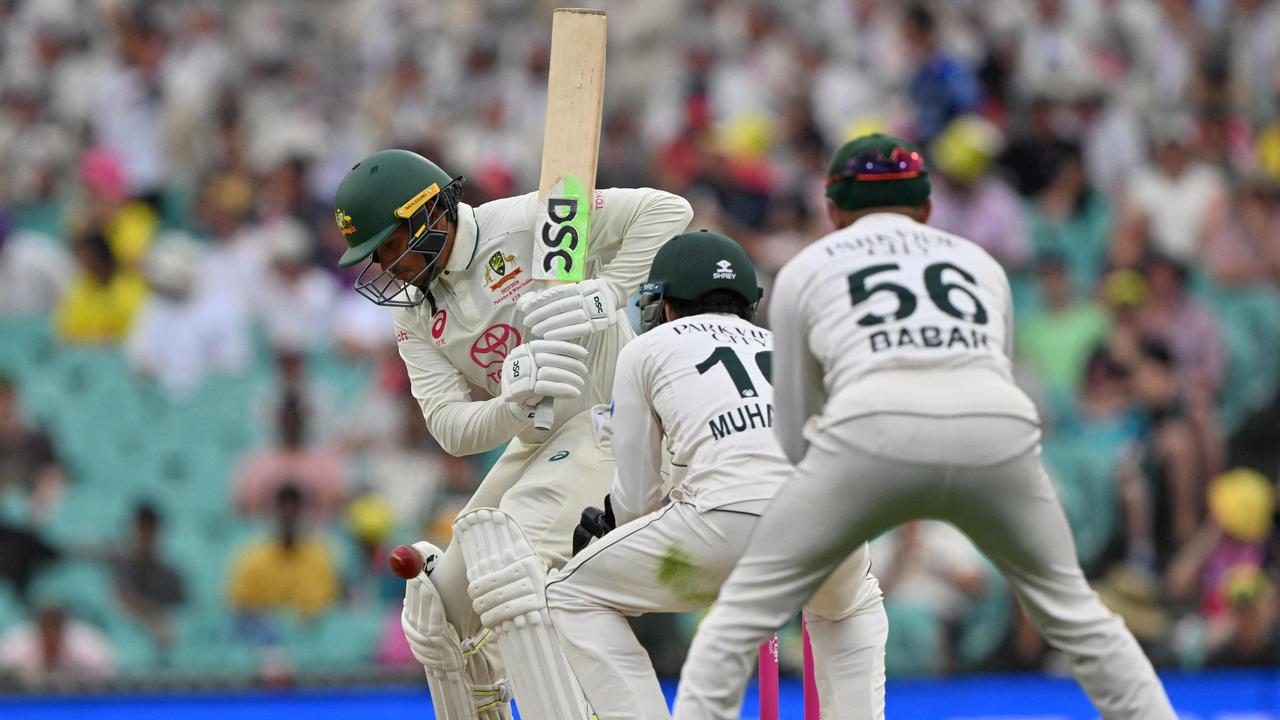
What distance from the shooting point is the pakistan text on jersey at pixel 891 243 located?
4.60 m

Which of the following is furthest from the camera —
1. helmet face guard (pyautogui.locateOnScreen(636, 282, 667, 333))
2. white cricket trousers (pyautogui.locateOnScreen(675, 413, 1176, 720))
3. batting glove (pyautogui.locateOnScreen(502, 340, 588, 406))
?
batting glove (pyautogui.locateOnScreen(502, 340, 588, 406))

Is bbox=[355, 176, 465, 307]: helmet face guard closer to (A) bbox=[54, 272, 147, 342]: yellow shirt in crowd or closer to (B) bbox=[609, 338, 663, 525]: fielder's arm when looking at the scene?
(B) bbox=[609, 338, 663, 525]: fielder's arm

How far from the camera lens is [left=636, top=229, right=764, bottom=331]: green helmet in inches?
214

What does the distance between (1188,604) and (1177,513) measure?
56 centimetres

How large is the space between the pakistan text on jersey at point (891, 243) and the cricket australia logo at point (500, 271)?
5.52 ft

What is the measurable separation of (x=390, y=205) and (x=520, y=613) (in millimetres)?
1442

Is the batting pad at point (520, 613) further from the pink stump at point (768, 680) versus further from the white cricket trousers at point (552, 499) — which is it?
the pink stump at point (768, 680)

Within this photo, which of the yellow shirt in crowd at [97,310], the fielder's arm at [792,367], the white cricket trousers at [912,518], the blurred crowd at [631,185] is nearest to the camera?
the white cricket trousers at [912,518]

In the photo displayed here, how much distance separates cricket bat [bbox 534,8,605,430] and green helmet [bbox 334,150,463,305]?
1.15ft

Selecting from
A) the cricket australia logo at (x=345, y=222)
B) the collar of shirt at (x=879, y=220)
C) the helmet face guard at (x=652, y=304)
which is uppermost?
the collar of shirt at (x=879, y=220)

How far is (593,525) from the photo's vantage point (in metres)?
5.52

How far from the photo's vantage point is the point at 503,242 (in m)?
6.11

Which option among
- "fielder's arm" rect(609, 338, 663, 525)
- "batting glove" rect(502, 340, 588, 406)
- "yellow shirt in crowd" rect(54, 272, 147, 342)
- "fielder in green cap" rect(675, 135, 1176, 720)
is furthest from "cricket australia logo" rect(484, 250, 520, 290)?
"yellow shirt in crowd" rect(54, 272, 147, 342)

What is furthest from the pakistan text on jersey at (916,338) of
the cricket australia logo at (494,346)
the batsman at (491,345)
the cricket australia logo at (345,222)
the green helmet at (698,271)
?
the cricket australia logo at (345,222)
